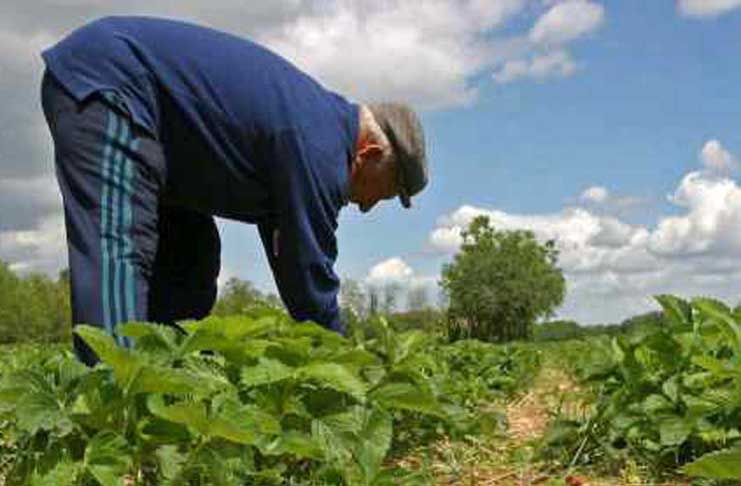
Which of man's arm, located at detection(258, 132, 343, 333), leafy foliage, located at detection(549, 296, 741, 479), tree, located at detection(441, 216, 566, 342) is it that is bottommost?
leafy foliage, located at detection(549, 296, 741, 479)

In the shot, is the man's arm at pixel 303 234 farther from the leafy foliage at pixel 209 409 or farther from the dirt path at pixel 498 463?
the dirt path at pixel 498 463

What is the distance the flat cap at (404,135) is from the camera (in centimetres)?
411

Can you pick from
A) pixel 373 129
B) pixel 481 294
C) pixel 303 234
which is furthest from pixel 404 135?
pixel 481 294

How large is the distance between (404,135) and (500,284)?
73.4 meters

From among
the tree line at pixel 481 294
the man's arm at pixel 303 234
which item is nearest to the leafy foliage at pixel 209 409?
the man's arm at pixel 303 234

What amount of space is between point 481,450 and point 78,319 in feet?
A: 5.45

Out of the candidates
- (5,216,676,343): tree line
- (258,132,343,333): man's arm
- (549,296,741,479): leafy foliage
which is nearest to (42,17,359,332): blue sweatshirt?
(258,132,343,333): man's arm

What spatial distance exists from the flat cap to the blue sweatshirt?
0.44ft

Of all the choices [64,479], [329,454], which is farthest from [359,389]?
[64,479]

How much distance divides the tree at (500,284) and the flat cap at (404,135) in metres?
70.4

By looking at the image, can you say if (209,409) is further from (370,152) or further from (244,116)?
(370,152)

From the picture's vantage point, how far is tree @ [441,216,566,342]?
76.3 meters

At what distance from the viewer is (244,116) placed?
12.6 feet

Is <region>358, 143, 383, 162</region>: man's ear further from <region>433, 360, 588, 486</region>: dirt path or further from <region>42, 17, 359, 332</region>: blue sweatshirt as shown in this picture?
<region>433, 360, 588, 486</region>: dirt path
